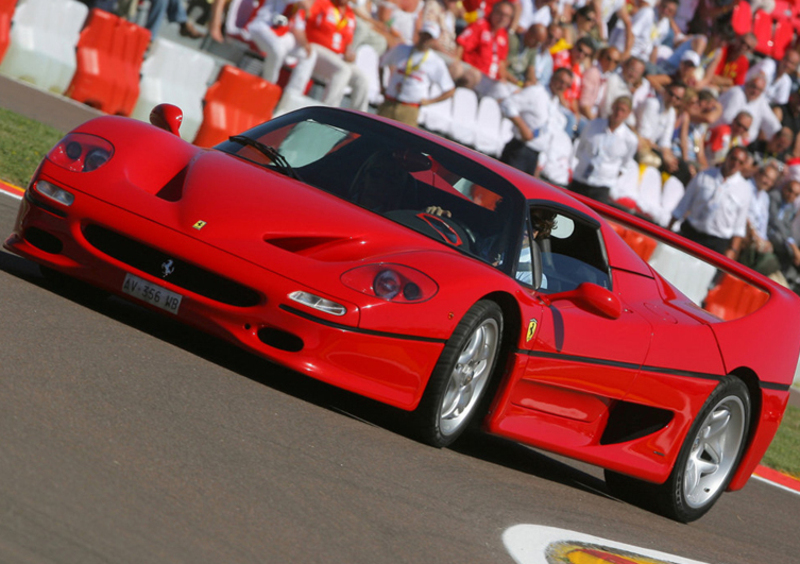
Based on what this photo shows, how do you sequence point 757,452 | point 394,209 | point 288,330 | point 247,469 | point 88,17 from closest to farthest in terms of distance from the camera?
point 247,469 → point 288,330 → point 394,209 → point 757,452 → point 88,17

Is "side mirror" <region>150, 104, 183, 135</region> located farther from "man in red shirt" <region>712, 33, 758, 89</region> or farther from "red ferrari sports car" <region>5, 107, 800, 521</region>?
"man in red shirt" <region>712, 33, 758, 89</region>

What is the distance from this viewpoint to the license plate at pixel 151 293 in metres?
4.98

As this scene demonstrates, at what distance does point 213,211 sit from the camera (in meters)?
5.12

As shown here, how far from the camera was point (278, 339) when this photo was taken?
4.96 meters

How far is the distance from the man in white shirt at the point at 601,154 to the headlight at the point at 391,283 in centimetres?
923

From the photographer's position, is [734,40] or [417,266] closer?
[417,266]

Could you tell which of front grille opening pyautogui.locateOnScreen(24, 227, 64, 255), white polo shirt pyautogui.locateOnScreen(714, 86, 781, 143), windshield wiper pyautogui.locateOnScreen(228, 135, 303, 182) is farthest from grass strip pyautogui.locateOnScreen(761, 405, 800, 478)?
white polo shirt pyautogui.locateOnScreen(714, 86, 781, 143)

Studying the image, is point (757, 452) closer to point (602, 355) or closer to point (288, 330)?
point (602, 355)

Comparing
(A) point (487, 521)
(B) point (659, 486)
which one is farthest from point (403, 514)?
(B) point (659, 486)

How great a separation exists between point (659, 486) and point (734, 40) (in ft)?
50.0

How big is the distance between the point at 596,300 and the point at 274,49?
871cm

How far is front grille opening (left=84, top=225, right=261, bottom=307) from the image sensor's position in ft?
16.3

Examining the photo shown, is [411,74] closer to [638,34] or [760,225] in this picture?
[760,225]

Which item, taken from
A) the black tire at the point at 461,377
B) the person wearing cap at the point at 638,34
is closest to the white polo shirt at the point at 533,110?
the person wearing cap at the point at 638,34
